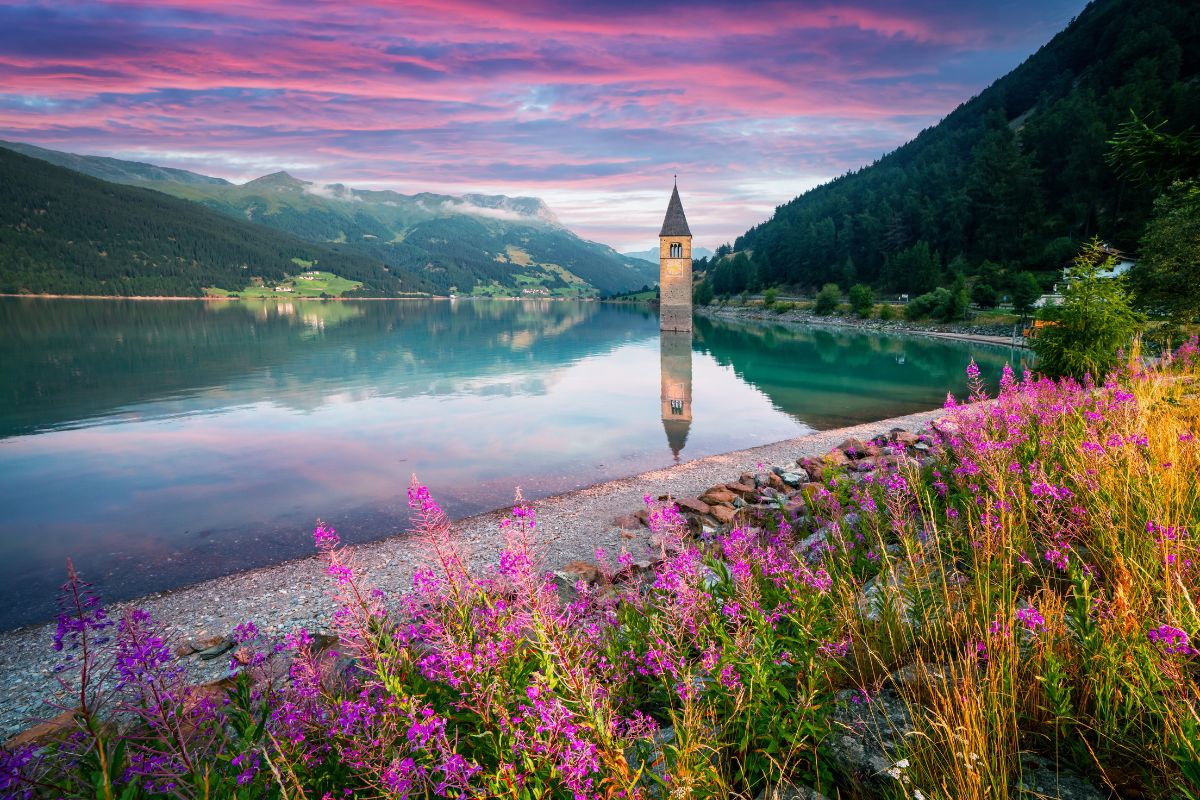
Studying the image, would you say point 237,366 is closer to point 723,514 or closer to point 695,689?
point 723,514

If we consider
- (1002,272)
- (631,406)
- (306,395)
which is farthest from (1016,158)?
(306,395)

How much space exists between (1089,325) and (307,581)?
26201 mm

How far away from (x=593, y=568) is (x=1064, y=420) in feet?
26.5

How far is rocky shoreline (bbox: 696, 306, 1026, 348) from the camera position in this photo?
6918cm

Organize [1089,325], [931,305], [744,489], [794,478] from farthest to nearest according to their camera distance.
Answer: [931,305]
[1089,325]
[794,478]
[744,489]

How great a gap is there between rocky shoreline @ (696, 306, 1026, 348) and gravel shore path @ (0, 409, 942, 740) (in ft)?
213

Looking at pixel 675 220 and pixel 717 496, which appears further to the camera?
pixel 675 220

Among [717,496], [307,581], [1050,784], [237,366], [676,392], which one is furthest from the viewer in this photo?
[237,366]

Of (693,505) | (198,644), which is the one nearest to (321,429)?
(198,644)

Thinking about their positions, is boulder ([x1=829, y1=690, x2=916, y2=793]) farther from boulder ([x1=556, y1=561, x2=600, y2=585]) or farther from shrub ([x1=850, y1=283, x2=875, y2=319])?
shrub ([x1=850, y1=283, x2=875, y2=319])

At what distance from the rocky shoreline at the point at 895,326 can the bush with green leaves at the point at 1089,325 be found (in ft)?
164

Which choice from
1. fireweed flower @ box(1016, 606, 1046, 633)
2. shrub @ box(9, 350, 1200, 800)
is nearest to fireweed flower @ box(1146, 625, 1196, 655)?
shrub @ box(9, 350, 1200, 800)

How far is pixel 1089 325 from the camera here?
→ 64.0 feet

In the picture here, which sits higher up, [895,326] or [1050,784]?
[1050,784]
